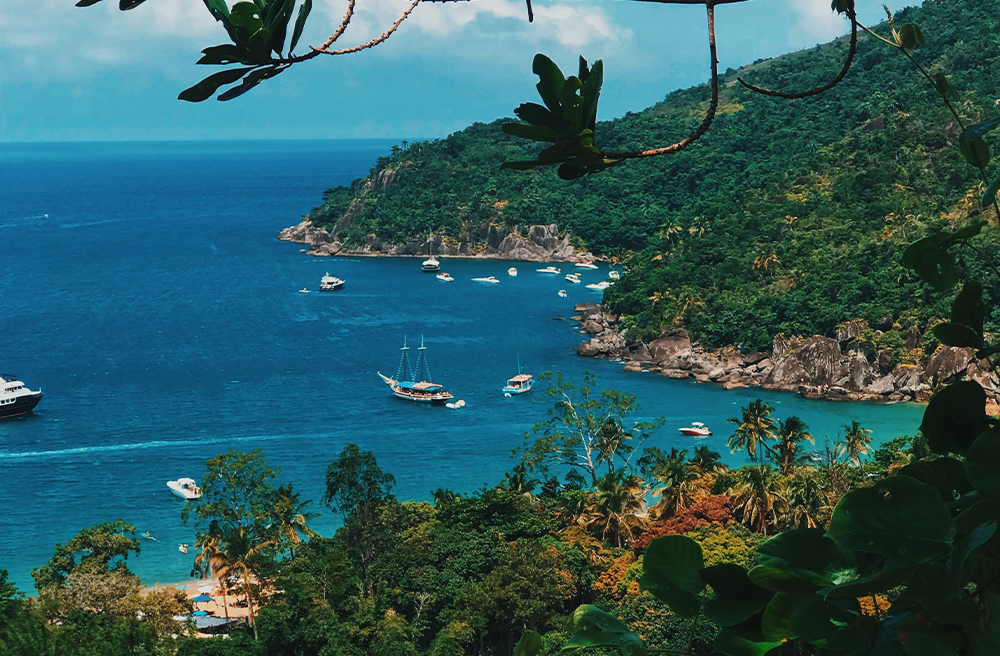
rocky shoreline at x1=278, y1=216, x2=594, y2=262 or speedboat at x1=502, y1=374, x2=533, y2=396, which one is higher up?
rocky shoreline at x1=278, y1=216, x2=594, y2=262

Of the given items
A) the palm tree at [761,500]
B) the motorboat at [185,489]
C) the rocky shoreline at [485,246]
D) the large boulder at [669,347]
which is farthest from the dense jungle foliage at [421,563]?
the rocky shoreline at [485,246]

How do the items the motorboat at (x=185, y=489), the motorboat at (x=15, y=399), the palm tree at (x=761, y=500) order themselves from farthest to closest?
the motorboat at (x=15, y=399), the motorboat at (x=185, y=489), the palm tree at (x=761, y=500)

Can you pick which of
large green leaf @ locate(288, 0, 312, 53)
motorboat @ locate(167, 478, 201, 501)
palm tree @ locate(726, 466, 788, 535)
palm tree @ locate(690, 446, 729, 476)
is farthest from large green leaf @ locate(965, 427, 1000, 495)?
motorboat @ locate(167, 478, 201, 501)

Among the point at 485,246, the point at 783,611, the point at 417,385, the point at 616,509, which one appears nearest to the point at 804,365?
the point at 417,385

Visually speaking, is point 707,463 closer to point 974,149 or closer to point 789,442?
point 789,442

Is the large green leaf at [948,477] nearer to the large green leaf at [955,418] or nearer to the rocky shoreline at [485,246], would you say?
the large green leaf at [955,418]

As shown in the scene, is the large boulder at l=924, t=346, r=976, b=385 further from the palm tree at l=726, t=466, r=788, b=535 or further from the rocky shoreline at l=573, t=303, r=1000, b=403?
the palm tree at l=726, t=466, r=788, b=535
